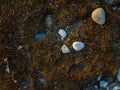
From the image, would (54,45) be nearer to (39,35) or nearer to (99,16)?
(39,35)

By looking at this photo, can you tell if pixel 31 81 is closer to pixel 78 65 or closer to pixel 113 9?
pixel 78 65

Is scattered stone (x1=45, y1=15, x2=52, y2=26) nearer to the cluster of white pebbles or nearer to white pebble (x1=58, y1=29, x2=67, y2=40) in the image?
white pebble (x1=58, y1=29, x2=67, y2=40)

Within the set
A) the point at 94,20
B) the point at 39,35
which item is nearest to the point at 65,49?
the point at 39,35

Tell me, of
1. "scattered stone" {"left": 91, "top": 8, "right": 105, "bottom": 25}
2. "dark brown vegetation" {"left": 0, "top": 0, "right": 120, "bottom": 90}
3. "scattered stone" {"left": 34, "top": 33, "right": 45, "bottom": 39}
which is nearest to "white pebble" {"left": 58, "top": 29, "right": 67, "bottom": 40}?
"dark brown vegetation" {"left": 0, "top": 0, "right": 120, "bottom": 90}

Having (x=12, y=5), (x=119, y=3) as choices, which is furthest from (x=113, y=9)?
(x=12, y=5)

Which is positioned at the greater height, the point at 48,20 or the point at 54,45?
the point at 48,20
